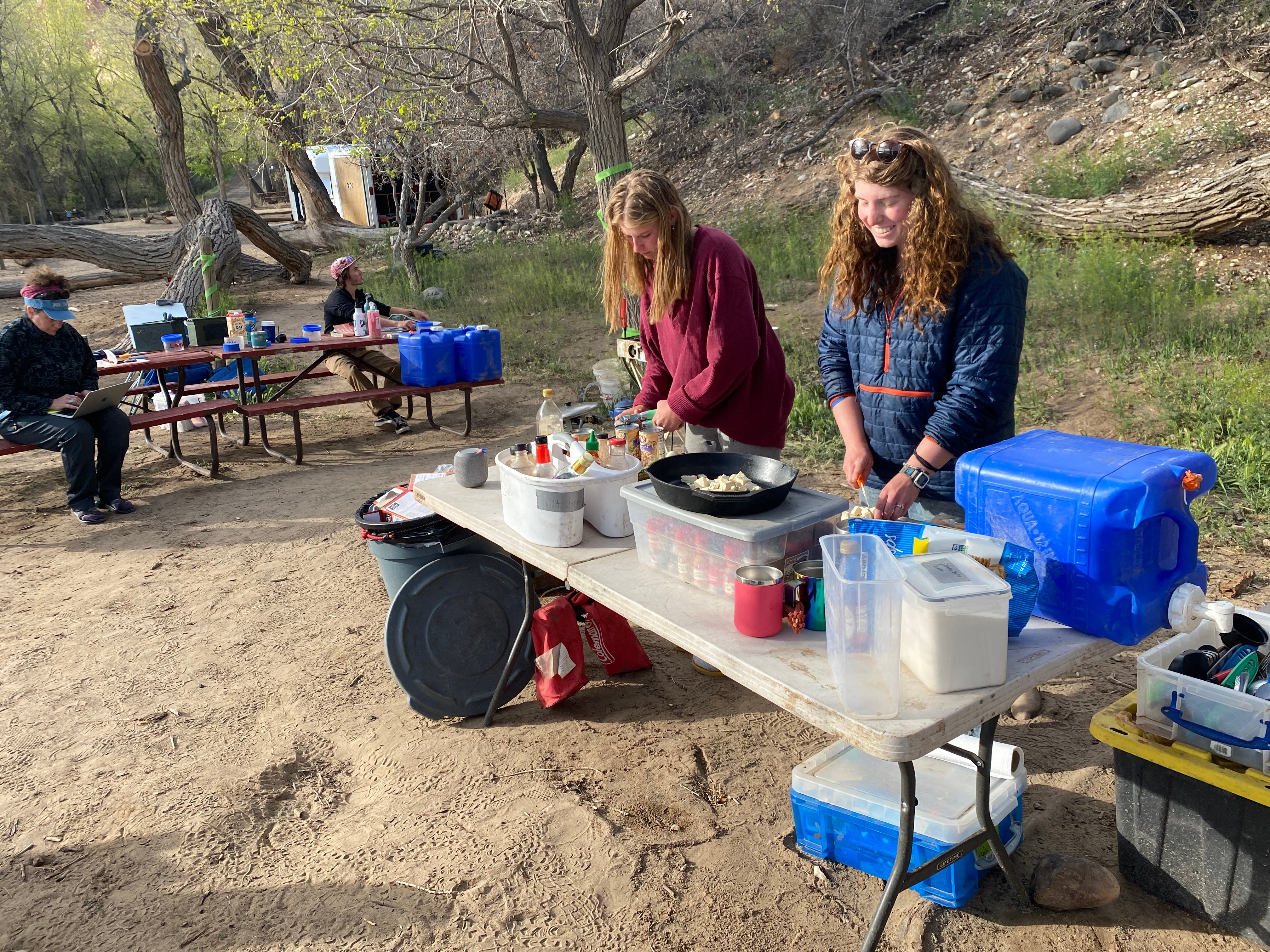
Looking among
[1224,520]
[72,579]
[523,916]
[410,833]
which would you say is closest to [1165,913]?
[523,916]

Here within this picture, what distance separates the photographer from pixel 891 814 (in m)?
2.49

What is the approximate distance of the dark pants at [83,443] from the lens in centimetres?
595

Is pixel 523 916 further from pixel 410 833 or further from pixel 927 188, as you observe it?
pixel 927 188

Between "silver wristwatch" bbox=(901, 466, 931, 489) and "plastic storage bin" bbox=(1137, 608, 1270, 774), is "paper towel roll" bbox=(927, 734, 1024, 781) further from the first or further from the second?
→ "silver wristwatch" bbox=(901, 466, 931, 489)

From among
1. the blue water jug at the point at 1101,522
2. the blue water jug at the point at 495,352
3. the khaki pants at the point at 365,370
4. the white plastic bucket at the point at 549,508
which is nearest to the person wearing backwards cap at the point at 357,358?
the khaki pants at the point at 365,370

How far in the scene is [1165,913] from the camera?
238cm

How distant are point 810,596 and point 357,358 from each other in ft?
22.5

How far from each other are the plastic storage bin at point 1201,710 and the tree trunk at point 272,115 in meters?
9.68

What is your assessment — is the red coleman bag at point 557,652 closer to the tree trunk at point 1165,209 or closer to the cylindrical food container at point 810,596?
the cylindrical food container at point 810,596

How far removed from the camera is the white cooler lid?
Result: 7.88 ft

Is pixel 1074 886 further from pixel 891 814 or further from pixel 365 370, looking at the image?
pixel 365 370

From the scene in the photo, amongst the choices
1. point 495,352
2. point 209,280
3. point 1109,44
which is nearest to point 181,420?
point 495,352

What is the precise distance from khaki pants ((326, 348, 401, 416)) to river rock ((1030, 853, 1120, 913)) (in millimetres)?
6722

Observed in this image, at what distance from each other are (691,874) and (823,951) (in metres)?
0.45
